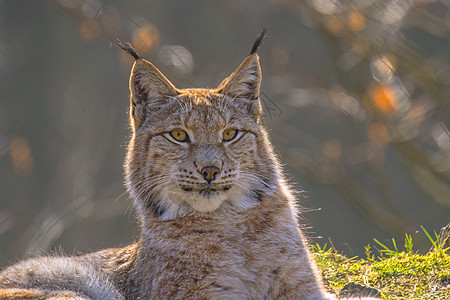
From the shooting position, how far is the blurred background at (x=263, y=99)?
33.4 ft

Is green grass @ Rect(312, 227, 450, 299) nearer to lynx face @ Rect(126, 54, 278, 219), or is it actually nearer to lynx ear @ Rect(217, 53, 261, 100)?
lynx face @ Rect(126, 54, 278, 219)

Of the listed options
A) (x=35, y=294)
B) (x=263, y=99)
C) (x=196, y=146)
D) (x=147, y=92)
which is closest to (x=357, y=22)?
(x=263, y=99)

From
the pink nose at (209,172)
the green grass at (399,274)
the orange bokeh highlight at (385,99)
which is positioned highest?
the orange bokeh highlight at (385,99)

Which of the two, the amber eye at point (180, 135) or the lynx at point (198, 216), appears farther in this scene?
the amber eye at point (180, 135)

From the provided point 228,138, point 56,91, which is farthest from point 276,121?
point 228,138

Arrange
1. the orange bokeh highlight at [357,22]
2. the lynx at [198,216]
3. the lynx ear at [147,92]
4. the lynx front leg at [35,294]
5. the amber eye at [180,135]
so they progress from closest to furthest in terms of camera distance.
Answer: the lynx front leg at [35,294] → the lynx at [198,216] → the amber eye at [180,135] → the lynx ear at [147,92] → the orange bokeh highlight at [357,22]

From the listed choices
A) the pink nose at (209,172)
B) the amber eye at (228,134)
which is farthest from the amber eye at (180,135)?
the pink nose at (209,172)

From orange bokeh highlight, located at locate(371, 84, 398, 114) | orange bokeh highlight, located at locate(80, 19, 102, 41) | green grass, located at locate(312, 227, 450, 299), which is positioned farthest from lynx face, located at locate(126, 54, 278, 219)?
orange bokeh highlight, located at locate(80, 19, 102, 41)

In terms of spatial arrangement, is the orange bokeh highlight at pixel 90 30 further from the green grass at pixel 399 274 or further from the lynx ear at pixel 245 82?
the green grass at pixel 399 274

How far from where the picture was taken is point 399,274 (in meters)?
5.61

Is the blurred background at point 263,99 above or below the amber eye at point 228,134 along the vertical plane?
above

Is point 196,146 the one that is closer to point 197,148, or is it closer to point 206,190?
point 197,148

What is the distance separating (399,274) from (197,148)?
192 centimetres

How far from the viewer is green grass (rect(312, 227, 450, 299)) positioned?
529 cm
